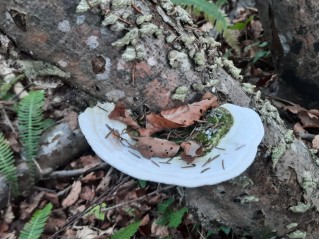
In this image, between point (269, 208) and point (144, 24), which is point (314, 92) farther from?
point (144, 24)

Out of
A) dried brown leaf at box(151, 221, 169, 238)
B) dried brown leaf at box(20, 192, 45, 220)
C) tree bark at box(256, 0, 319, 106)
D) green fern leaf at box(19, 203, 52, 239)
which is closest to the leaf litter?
tree bark at box(256, 0, 319, 106)

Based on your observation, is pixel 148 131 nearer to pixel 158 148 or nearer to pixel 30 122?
pixel 158 148

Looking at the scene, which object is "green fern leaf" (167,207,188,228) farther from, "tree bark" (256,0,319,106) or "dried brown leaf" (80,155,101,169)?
"tree bark" (256,0,319,106)

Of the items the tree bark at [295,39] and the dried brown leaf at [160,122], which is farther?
the tree bark at [295,39]

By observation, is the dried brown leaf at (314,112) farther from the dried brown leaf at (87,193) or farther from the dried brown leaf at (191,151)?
the dried brown leaf at (87,193)

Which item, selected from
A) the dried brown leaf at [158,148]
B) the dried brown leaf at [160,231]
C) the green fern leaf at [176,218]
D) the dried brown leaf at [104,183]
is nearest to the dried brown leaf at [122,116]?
the dried brown leaf at [158,148]

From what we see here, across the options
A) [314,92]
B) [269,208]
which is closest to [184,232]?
[269,208]

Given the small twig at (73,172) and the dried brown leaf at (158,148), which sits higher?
the dried brown leaf at (158,148)
